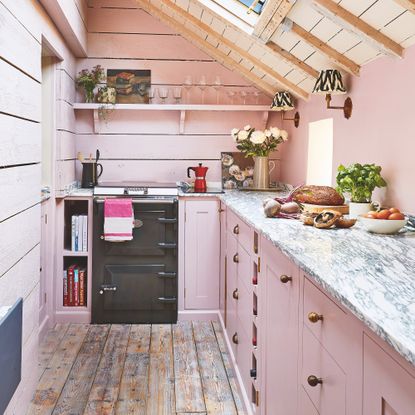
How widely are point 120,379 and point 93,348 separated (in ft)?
1.78

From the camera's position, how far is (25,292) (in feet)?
7.87

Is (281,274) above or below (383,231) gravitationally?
below

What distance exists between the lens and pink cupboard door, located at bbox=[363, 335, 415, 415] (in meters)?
0.85

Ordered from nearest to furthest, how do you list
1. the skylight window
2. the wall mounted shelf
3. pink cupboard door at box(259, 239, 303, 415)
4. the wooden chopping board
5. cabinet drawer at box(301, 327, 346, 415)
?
cabinet drawer at box(301, 327, 346, 415) → pink cupboard door at box(259, 239, 303, 415) → the wooden chopping board → the skylight window → the wall mounted shelf

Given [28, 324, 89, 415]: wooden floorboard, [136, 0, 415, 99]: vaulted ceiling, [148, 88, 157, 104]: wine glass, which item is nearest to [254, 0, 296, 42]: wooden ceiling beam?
[136, 0, 415, 99]: vaulted ceiling

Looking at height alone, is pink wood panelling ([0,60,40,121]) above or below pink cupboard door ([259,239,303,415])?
above

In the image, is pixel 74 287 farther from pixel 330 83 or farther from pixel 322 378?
pixel 322 378

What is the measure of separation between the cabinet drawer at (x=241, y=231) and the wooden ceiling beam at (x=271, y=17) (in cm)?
103

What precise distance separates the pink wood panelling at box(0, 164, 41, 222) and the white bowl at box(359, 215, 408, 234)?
142 centimetres

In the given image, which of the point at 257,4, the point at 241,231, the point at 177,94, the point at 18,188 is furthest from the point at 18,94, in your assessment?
the point at 177,94

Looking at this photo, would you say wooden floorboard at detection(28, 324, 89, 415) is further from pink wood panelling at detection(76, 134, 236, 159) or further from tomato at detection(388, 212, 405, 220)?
tomato at detection(388, 212, 405, 220)

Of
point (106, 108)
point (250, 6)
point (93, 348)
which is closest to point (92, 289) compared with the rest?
point (93, 348)

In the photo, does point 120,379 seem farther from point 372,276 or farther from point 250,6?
point 250,6

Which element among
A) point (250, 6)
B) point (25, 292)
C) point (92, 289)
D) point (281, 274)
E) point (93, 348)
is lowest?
point (93, 348)
